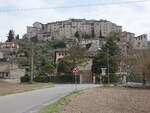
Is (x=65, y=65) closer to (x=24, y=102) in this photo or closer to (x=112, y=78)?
(x=112, y=78)

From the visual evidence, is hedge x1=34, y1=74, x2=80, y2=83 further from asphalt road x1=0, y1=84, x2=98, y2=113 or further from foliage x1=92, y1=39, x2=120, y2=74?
asphalt road x1=0, y1=84, x2=98, y2=113

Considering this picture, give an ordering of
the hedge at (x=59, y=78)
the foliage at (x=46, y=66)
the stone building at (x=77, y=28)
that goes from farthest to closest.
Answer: the stone building at (x=77, y=28) < the foliage at (x=46, y=66) < the hedge at (x=59, y=78)

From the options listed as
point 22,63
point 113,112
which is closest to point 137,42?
point 22,63

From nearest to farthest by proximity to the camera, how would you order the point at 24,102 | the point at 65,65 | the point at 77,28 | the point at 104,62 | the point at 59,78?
the point at 24,102
the point at 104,62
the point at 65,65
the point at 59,78
the point at 77,28

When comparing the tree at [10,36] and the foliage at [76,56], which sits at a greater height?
the tree at [10,36]

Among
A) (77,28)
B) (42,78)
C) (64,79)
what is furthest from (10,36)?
(64,79)

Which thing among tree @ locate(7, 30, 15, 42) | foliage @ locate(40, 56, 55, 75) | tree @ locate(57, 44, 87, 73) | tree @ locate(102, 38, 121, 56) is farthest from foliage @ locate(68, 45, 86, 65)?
tree @ locate(7, 30, 15, 42)

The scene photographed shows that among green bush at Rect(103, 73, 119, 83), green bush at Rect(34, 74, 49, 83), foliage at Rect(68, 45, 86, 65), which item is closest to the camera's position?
green bush at Rect(103, 73, 119, 83)

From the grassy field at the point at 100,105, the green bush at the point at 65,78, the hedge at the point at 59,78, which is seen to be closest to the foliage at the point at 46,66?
the hedge at the point at 59,78

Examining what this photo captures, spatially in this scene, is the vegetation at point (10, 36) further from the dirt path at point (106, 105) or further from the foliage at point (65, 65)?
the dirt path at point (106, 105)

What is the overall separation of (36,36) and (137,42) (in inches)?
2836

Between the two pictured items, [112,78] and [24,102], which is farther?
[112,78]

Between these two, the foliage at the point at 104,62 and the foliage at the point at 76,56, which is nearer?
the foliage at the point at 104,62

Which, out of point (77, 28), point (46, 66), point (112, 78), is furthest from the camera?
point (77, 28)
